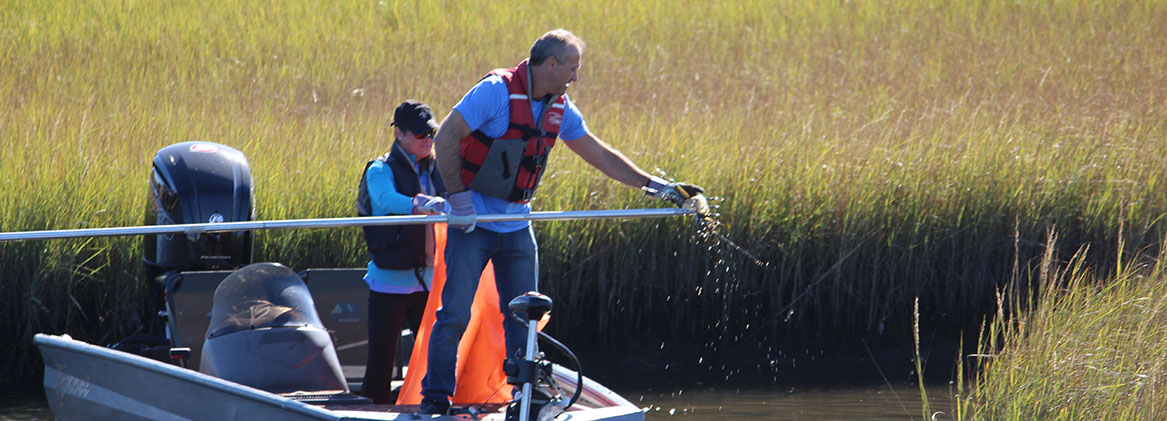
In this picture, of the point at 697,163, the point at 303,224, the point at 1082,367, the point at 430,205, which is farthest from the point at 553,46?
the point at 697,163

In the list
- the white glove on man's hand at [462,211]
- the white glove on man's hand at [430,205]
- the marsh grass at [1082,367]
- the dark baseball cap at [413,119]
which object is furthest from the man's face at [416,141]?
the marsh grass at [1082,367]

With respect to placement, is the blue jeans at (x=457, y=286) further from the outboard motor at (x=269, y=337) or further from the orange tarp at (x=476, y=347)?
the outboard motor at (x=269, y=337)

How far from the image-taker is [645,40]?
14.6 m

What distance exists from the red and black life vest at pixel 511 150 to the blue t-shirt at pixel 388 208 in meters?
0.46

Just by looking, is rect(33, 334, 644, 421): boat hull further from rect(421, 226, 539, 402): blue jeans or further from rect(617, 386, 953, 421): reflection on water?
rect(617, 386, 953, 421): reflection on water

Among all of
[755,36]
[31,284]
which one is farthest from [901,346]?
[755,36]

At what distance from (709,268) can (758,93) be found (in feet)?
13.8

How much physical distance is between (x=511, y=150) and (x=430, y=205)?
419 millimetres

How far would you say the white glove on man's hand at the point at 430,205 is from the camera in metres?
4.54

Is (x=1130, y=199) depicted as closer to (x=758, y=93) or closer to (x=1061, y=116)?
(x=1061, y=116)

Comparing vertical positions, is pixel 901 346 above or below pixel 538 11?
below

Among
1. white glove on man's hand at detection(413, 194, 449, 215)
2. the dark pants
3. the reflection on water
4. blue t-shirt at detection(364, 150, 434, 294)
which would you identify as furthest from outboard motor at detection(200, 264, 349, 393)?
the reflection on water

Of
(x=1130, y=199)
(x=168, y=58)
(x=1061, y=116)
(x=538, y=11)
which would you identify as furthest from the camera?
(x=538, y=11)

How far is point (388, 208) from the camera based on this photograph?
474 cm
